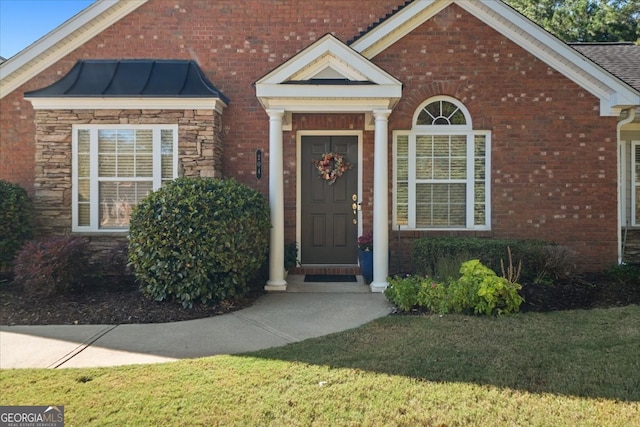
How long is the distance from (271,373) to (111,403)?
1.27 m

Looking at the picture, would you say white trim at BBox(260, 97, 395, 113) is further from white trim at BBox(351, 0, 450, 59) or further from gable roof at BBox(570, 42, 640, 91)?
gable roof at BBox(570, 42, 640, 91)

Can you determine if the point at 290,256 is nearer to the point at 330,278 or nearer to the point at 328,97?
the point at 330,278

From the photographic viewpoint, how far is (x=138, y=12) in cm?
810

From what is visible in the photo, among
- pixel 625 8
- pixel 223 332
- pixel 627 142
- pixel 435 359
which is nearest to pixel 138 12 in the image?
pixel 223 332

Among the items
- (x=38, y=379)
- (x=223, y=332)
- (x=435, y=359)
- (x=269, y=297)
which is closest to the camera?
(x=38, y=379)

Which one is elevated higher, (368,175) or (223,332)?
(368,175)

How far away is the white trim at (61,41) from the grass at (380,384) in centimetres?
638

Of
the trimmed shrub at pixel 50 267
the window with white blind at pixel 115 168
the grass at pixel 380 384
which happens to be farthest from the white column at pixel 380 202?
the trimmed shrub at pixel 50 267

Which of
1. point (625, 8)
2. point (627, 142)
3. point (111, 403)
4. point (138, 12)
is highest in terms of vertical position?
point (625, 8)

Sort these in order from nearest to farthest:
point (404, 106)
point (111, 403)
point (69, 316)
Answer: point (111, 403) → point (69, 316) → point (404, 106)

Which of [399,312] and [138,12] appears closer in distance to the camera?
[399,312]

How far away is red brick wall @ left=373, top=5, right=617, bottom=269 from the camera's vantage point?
777 cm

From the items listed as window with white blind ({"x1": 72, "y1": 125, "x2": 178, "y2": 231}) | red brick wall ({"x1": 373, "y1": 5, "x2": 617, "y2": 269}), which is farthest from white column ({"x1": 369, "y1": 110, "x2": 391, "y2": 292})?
window with white blind ({"x1": 72, "y1": 125, "x2": 178, "y2": 231})

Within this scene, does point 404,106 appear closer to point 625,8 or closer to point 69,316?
point 69,316
